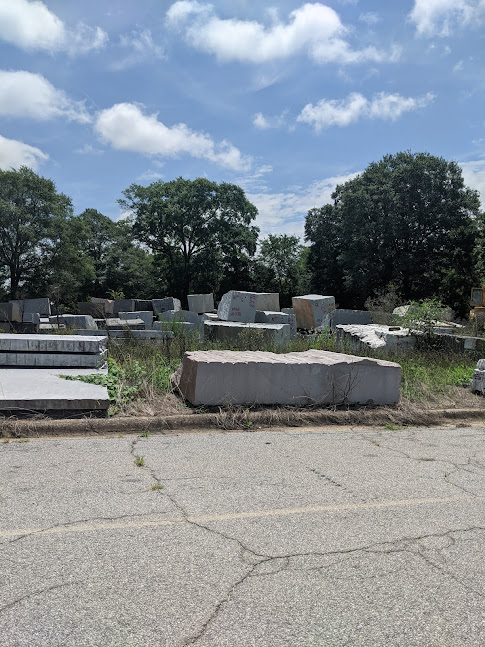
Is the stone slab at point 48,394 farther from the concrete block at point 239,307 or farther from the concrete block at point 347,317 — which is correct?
the concrete block at point 347,317

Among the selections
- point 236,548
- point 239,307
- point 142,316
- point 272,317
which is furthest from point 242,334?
point 142,316

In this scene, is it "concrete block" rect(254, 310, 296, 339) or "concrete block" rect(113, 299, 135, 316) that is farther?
"concrete block" rect(113, 299, 135, 316)

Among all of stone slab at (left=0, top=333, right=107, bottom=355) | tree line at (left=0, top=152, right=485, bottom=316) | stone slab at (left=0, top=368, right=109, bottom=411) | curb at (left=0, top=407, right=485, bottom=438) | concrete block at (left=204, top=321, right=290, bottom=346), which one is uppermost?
tree line at (left=0, top=152, right=485, bottom=316)

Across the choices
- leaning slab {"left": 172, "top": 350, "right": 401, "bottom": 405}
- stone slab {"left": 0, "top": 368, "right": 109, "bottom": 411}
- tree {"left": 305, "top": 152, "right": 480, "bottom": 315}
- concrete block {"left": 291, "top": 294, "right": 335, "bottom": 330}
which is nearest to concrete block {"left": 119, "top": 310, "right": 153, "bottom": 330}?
concrete block {"left": 291, "top": 294, "right": 335, "bottom": 330}

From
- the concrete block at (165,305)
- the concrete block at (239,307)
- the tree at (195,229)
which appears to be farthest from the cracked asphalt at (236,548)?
the tree at (195,229)

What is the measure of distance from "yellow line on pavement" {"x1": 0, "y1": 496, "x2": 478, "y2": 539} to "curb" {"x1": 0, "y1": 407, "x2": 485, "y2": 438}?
2.65 m

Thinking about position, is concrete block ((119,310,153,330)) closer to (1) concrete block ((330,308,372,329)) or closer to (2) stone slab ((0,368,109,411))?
(1) concrete block ((330,308,372,329))

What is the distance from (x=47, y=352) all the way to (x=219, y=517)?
517 centimetres

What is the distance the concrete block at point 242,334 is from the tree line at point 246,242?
2374 cm

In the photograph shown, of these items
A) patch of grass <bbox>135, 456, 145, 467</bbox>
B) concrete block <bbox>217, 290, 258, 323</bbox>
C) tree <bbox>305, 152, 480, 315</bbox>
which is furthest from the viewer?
tree <bbox>305, 152, 480, 315</bbox>

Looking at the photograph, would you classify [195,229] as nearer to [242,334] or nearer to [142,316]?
[142,316]

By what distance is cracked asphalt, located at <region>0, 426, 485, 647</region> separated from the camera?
2.44 meters

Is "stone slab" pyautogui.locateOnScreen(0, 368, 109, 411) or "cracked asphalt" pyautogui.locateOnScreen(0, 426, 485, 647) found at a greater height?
"stone slab" pyautogui.locateOnScreen(0, 368, 109, 411)

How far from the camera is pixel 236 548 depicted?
325 centimetres
